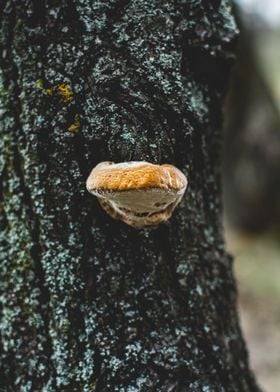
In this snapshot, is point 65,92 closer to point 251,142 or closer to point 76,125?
point 76,125

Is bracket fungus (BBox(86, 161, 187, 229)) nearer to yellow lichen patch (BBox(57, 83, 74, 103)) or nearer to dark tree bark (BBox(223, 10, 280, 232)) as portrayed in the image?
yellow lichen patch (BBox(57, 83, 74, 103))

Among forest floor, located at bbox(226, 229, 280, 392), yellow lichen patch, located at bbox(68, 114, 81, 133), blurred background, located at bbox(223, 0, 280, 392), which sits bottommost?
yellow lichen patch, located at bbox(68, 114, 81, 133)

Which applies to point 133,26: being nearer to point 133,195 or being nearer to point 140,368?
point 133,195

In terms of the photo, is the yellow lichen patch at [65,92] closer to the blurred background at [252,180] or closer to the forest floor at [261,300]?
the forest floor at [261,300]

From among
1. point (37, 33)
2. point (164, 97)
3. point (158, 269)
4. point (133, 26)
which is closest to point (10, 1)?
point (37, 33)

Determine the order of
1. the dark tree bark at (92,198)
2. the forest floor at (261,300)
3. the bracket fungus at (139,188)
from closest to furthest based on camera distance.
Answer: the bracket fungus at (139,188) < the dark tree bark at (92,198) < the forest floor at (261,300)

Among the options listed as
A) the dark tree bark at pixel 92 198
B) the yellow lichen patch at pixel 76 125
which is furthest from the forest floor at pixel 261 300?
the yellow lichen patch at pixel 76 125

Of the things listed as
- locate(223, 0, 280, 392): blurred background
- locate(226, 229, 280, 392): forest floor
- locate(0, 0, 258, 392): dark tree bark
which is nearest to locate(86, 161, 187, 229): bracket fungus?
locate(0, 0, 258, 392): dark tree bark
